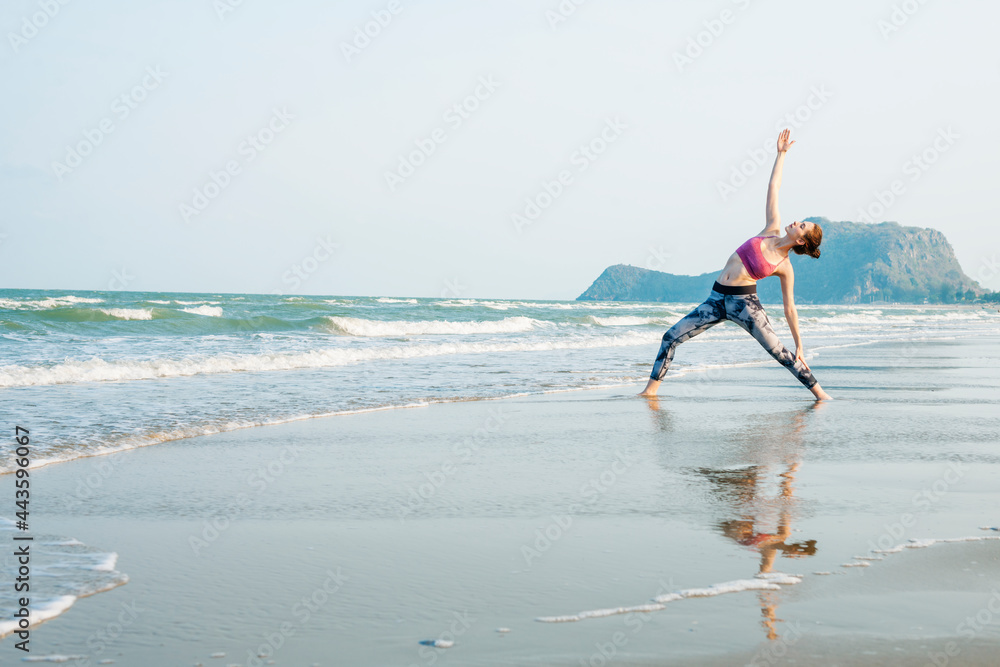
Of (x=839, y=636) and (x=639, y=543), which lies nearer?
(x=839, y=636)

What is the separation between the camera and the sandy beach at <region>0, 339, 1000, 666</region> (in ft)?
7.89

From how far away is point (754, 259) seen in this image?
308 inches

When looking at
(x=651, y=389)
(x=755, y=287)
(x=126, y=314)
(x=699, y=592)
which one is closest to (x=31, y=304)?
(x=126, y=314)

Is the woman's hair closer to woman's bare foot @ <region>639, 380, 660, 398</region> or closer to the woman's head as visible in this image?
the woman's head

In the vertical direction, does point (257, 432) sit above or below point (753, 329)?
below

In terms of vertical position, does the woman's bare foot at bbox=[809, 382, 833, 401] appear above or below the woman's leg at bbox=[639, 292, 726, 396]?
below

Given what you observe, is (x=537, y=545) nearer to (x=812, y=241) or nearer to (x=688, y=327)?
(x=812, y=241)

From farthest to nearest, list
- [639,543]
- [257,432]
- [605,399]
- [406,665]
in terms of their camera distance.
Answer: [605,399] < [257,432] < [639,543] < [406,665]

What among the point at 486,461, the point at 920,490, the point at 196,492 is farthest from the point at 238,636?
the point at 920,490

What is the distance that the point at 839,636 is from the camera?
240 cm

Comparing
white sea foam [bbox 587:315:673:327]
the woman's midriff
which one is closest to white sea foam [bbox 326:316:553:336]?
white sea foam [bbox 587:315:673:327]

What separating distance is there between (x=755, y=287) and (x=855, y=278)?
166 meters

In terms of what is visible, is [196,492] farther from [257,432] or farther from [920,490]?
[920,490]

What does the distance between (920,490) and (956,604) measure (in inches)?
73.8
